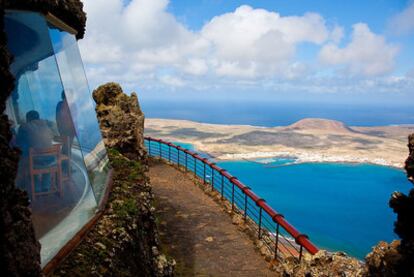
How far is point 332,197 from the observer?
63.8m

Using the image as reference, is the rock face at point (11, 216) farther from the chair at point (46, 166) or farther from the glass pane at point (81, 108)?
the glass pane at point (81, 108)

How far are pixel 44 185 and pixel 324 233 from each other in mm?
50184

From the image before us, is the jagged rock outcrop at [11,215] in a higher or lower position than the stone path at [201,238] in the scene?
higher

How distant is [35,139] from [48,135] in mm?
317

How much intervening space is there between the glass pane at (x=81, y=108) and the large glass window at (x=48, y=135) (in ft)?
0.08

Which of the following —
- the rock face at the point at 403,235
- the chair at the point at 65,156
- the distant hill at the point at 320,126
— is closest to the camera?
the rock face at the point at 403,235

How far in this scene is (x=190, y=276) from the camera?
6.62m

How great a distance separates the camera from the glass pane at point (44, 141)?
3.96m

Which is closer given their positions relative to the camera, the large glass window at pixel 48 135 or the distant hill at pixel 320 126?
the large glass window at pixel 48 135

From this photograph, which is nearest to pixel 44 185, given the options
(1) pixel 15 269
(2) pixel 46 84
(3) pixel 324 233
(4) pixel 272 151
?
(2) pixel 46 84

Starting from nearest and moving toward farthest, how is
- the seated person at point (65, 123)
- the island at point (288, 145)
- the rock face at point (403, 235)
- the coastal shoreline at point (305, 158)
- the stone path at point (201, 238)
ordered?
the rock face at point (403, 235) < the seated person at point (65, 123) < the stone path at point (201, 238) < the coastal shoreline at point (305, 158) < the island at point (288, 145)

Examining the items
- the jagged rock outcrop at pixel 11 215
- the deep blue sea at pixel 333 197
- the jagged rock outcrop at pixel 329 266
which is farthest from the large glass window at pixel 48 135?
the deep blue sea at pixel 333 197

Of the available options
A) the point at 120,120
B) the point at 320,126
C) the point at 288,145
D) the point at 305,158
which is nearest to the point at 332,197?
the point at 305,158

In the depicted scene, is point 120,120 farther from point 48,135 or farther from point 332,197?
point 332,197
